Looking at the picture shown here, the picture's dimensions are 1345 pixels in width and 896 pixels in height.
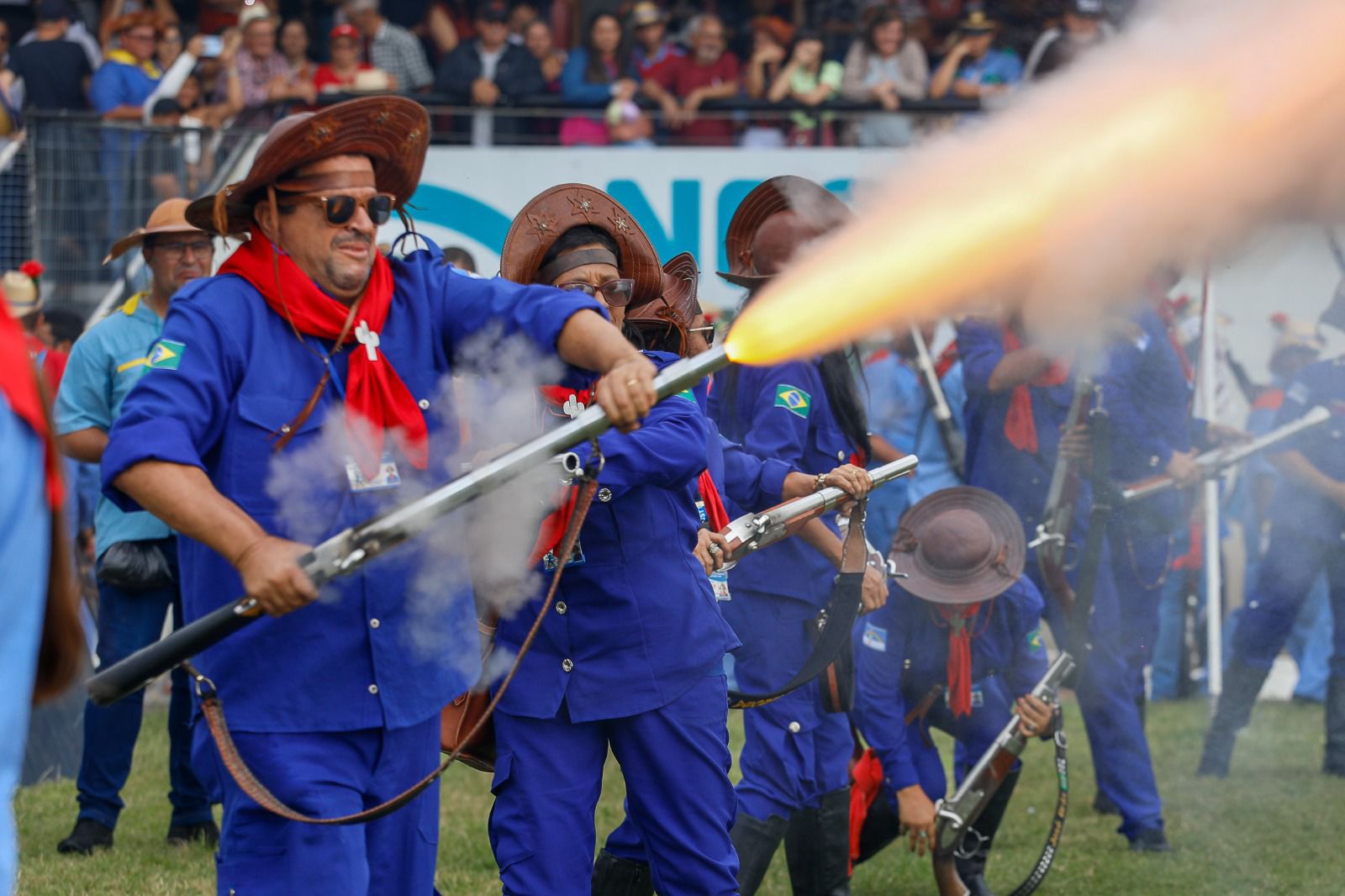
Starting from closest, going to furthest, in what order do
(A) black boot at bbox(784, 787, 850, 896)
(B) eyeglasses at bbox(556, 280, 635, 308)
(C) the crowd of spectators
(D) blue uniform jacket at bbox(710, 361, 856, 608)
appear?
1. (B) eyeglasses at bbox(556, 280, 635, 308)
2. (D) blue uniform jacket at bbox(710, 361, 856, 608)
3. (A) black boot at bbox(784, 787, 850, 896)
4. (C) the crowd of spectators

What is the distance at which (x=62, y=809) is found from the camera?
25.8ft

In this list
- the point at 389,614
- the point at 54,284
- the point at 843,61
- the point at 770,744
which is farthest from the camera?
A: the point at 843,61

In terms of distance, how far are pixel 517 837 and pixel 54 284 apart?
857 centimetres

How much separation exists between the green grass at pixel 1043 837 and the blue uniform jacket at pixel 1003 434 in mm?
1491

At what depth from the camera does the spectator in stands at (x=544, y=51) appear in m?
13.9

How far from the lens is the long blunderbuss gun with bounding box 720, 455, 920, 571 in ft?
17.7

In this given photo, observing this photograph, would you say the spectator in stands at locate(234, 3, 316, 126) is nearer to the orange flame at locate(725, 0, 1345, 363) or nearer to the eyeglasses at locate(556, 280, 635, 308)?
the eyeglasses at locate(556, 280, 635, 308)

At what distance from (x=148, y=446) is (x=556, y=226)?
1.68m

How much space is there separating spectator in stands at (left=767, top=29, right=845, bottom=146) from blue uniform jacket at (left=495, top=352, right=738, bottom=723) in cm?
865

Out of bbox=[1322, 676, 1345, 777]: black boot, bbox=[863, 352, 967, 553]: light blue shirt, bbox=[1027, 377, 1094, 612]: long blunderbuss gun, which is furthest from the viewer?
bbox=[863, 352, 967, 553]: light blue shirt

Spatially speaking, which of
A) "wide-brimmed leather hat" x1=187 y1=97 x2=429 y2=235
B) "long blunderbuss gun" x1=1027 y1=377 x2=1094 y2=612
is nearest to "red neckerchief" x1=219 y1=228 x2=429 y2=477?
"wide-brimmed leather hat" x1=187 y1=97 x2=429 y2=235

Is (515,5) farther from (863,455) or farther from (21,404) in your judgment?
(21,404)

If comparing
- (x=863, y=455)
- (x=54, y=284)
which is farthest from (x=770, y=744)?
(x=54, y=284)

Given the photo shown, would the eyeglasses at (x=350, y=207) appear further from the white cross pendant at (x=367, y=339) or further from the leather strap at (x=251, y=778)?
the leather strap at (x=251, y=778)
